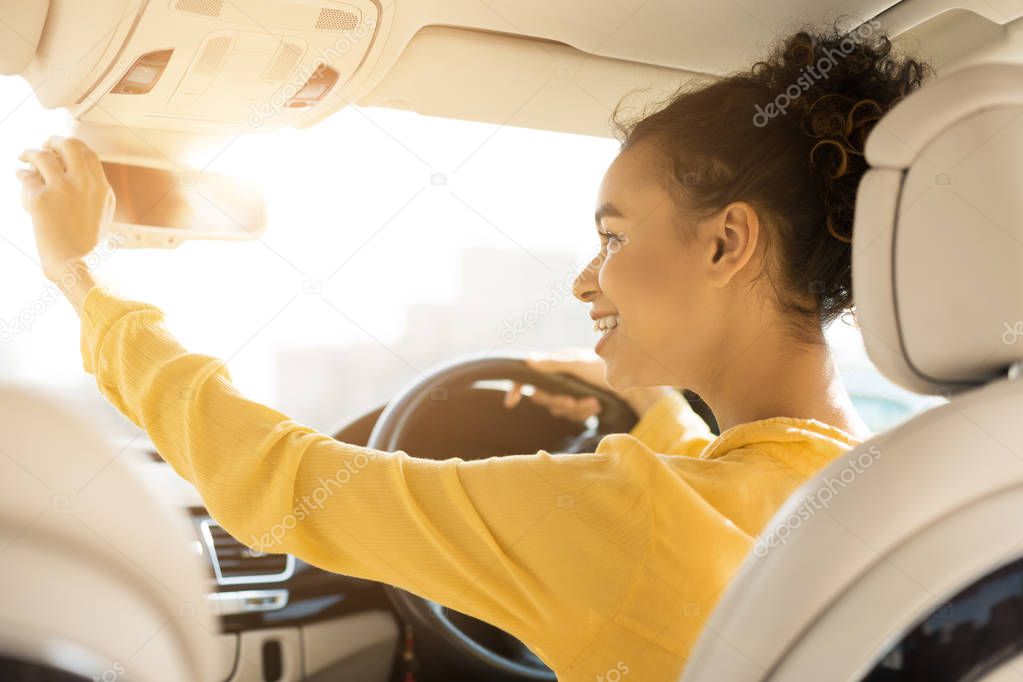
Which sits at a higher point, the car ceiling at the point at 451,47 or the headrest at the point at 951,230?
→ the car ceiling at the point at 451,47

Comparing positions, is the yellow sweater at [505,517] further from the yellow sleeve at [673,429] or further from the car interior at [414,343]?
the yellow sleeve at [673,429]

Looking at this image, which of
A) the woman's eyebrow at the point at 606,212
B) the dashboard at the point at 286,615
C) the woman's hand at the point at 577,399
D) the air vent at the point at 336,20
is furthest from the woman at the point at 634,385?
Answer: the dashboard at the point at 286,615

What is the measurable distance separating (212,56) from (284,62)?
0.09 metres

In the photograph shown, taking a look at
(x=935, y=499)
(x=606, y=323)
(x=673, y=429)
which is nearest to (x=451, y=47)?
(x=606, y=323)

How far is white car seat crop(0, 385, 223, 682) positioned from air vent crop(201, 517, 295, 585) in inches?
40.0

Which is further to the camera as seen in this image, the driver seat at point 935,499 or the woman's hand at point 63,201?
the woman's hand at point 63,201

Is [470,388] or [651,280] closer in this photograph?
[651,280]

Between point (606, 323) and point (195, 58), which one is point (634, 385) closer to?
point (606, 323)

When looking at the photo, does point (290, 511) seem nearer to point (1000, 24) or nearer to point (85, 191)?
point (85, 191)

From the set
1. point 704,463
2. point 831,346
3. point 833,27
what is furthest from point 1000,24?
point 704,463

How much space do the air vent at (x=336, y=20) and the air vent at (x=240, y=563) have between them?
2.82 feet

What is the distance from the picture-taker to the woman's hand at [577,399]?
1.70 meters

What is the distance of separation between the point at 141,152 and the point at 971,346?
3.40 ft

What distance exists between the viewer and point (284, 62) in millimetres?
1185
